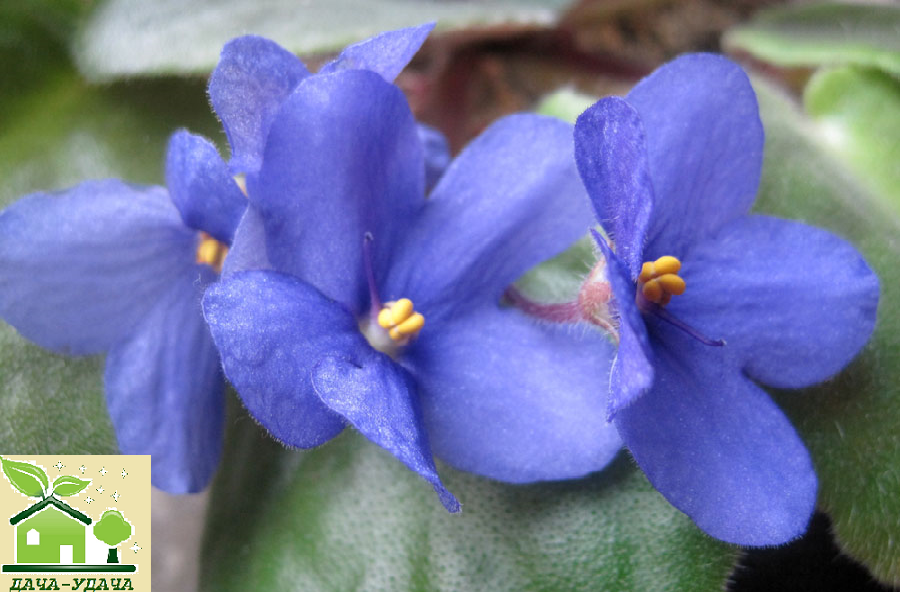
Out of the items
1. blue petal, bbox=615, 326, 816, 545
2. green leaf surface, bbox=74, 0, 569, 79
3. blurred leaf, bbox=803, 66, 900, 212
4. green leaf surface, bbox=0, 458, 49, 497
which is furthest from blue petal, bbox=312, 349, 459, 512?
blurred leaf, bbox=803, 66, 900, 212

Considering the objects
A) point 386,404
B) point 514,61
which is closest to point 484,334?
point 386,404

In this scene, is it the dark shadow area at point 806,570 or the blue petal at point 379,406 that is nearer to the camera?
the blue petal at point 379,406

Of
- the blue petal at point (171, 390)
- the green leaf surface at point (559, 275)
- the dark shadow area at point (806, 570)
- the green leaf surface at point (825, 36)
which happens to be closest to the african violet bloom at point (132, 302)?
the blue petal at point (171, 390)

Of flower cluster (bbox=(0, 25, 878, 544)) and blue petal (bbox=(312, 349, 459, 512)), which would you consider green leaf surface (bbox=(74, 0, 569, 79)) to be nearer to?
flower cluster (bbox=(0, 25, 878, 544))

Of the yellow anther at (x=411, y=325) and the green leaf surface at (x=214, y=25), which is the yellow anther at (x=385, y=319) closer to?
the yellow anther at (x=411, y=325)

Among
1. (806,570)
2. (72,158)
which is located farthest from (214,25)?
(806,570)

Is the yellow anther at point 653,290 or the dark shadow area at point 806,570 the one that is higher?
the yellow anther at point 653,290

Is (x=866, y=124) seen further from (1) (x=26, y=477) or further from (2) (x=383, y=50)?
(1) (x=26, y=477)
